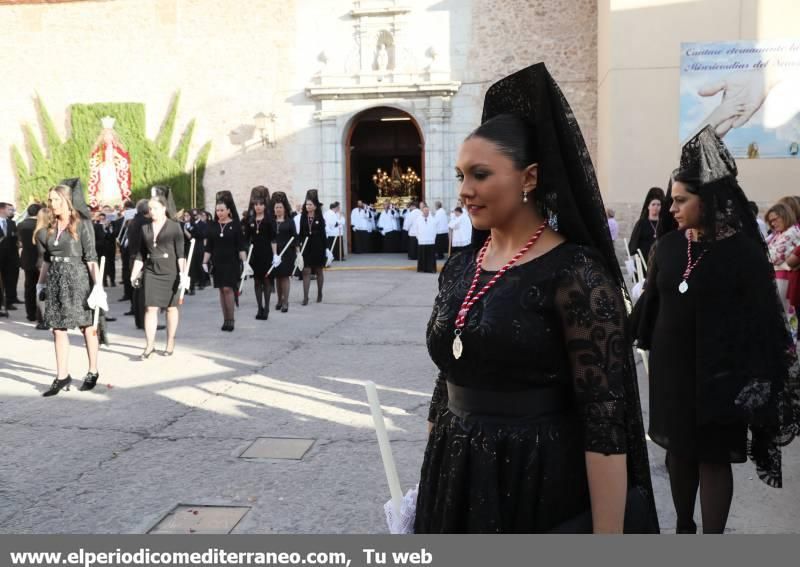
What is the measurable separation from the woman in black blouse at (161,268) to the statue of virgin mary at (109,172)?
1431 cm

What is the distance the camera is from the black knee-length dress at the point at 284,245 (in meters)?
11.1

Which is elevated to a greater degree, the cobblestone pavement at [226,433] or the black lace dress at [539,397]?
the black lace dress at [539,397]

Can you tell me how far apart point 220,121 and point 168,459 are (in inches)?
688

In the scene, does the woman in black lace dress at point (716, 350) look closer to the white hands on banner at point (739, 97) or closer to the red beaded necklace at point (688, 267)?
the red beaded necklace at point (688, 267)

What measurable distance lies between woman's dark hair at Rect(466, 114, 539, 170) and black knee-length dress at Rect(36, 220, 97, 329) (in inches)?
223

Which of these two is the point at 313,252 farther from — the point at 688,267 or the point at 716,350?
the point at 716,350

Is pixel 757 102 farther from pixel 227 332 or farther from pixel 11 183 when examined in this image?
pixel 11 183

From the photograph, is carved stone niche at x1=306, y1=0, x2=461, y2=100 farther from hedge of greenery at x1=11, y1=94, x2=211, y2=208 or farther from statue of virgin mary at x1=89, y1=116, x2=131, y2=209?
statue of virgin mary at x1=89, y1=116, x2=131, y2=209

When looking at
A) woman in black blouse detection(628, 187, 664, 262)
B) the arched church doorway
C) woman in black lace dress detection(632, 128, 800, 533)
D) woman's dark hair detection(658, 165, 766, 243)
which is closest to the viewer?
woman in black lace dress detection(632, 128, 800, 533)

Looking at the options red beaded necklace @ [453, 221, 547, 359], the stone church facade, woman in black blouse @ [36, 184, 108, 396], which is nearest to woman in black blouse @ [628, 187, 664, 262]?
woman in black blouse @ [36, 184, 108, 396]

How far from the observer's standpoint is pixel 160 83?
21219 mm

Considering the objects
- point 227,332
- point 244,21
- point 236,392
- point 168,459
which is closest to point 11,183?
Answer: point 244,21

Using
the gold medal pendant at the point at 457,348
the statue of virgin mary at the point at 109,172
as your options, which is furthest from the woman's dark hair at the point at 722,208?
the statue of virgin mary at the point at 109,172

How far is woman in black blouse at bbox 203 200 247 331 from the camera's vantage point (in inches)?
387
